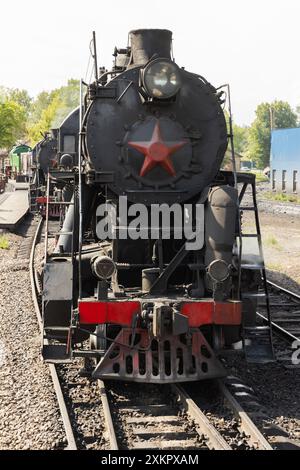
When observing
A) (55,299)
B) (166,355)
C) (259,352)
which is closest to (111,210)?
(55,299)

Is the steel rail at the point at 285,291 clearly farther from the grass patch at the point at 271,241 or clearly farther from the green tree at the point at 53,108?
the green tree at the point at 53,108

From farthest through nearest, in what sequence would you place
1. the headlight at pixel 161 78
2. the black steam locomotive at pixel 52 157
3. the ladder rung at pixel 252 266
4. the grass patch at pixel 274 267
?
the black steam locomotive at pixel 52 157 → the grass patch at pixel 274 267 → the ladder rung at pixel 252 266 → the headlight at pixel 161 78

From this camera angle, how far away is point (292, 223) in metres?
26.1

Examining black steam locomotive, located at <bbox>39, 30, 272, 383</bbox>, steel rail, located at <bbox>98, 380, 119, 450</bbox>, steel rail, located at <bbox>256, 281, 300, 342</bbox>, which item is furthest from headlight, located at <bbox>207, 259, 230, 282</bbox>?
steel rail, located at <bbox>256, 281, 300, 342</bbox>

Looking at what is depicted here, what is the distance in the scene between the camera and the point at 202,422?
5.75 m

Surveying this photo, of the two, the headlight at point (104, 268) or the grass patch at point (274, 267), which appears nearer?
the headlight at point (104, 268)

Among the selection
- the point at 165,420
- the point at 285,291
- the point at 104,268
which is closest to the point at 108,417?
the point at 165,420

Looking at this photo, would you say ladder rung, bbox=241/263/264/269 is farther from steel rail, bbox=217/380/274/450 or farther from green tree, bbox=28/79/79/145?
green tree, bbox=28/79/79/145

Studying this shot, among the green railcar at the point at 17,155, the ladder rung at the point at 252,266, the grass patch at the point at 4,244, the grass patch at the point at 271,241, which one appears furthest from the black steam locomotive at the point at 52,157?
the green railcar at the point at 17,155

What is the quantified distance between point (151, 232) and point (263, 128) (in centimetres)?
9050

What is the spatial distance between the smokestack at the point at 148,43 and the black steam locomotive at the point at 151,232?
0.04ft

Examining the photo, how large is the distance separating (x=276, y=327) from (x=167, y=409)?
139 inches

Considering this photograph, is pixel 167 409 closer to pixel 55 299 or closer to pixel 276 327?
pixel 55 299

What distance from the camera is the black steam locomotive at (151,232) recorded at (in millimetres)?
6812
